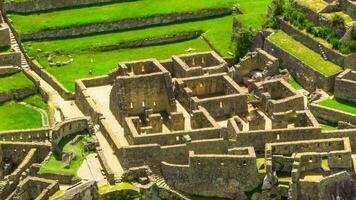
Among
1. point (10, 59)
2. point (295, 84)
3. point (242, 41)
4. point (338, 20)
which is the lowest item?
point (295, 84)

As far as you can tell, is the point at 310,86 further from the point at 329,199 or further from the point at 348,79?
the point at 329,199

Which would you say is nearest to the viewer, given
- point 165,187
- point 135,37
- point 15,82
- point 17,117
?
point 165,187

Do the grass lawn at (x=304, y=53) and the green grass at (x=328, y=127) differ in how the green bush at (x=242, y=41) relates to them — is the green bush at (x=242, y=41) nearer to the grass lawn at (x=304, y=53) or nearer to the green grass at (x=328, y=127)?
the grass lawn at (x=304, y=53)

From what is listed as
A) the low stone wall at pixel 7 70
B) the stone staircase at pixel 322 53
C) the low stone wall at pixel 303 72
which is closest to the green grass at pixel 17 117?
the low stone wall at pixel 7 70

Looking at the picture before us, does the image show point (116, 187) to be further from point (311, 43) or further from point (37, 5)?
point (37, 5)

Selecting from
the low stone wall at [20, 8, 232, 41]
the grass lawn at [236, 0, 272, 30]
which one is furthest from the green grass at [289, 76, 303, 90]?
the low stone wall at [20, 8, 232, 41]

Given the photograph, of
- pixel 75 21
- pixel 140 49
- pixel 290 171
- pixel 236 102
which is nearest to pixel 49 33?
pixel 75 21

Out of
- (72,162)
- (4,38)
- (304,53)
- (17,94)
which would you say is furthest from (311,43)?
(4,38)
